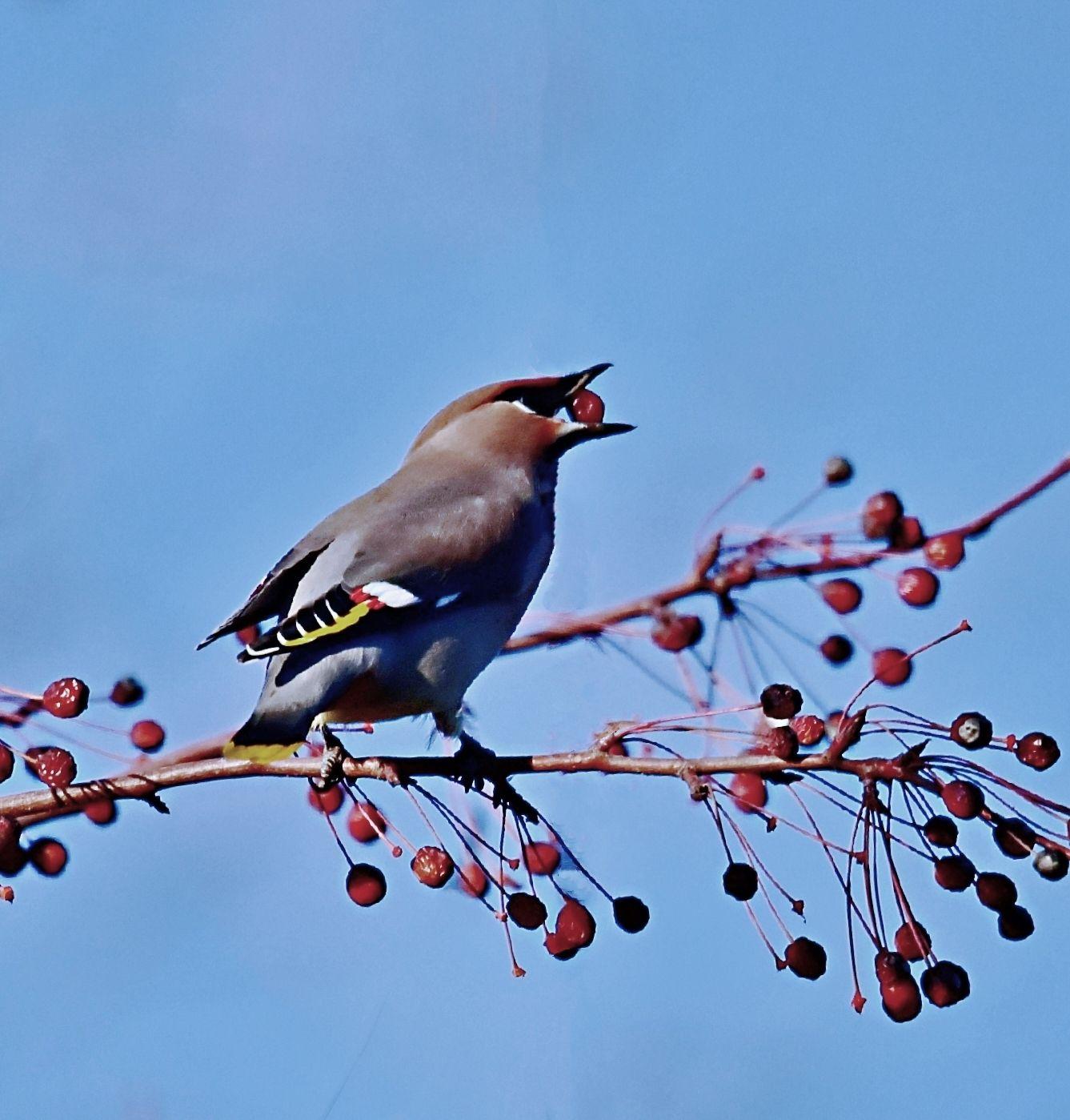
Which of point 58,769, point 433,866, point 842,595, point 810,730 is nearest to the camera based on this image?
point 810,730

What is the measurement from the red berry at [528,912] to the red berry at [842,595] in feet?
2.52

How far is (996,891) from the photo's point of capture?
206cm

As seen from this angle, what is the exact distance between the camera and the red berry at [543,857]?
245cm

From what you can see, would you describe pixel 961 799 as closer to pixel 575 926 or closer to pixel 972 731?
pixel 972 731

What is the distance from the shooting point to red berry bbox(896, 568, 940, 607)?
274 cm

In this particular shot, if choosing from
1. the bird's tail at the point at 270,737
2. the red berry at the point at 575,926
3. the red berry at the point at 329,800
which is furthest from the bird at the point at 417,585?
the red berry at the point at 575,926

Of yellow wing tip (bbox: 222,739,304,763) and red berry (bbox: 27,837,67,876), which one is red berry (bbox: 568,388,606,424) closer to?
yellow wing tip (bbox: 222,739,304,763)

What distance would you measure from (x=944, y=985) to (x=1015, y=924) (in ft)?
0.37

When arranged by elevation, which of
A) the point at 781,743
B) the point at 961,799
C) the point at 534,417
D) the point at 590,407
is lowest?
the point at 961,799

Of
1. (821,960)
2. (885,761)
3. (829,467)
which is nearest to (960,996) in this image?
(821,960)

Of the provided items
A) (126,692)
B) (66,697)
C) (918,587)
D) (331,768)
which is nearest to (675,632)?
(918,587)

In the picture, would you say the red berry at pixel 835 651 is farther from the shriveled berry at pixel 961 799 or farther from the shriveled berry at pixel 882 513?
the shriveled berry at pixel 961 799

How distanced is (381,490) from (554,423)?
0.36m

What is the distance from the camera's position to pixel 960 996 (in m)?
2.07
